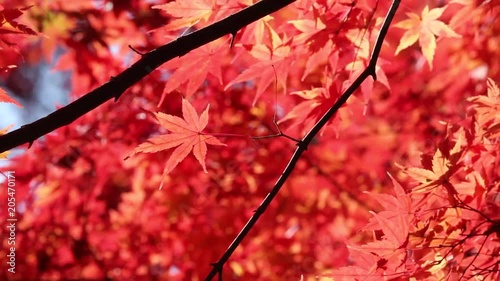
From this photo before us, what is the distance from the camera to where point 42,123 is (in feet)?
3.84

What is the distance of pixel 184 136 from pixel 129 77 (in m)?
0.21

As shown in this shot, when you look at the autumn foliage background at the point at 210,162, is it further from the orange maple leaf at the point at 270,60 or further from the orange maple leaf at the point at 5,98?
the orange maple leaf at the point at 5,98

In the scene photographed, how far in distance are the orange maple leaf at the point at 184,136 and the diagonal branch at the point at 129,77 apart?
0.12m

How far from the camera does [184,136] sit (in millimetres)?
1381

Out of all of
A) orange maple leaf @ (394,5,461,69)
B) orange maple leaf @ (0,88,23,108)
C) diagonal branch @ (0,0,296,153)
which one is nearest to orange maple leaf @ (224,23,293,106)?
diagonal branch @ (0,0,296,153)

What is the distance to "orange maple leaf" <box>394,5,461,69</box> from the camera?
5.75 feet

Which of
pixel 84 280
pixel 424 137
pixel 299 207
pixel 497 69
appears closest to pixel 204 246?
pixel 299 207

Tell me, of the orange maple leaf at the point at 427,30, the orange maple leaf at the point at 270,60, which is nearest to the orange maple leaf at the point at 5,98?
the orange maple leaf at the point at 270,60

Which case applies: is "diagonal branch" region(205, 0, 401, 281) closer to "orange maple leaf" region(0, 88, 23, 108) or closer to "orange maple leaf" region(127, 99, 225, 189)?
"orange maple leaf" region(127, 99, 225, 189)

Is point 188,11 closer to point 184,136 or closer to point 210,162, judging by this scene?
point 184,136

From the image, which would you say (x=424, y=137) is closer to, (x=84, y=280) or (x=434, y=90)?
(x=434, y=90)

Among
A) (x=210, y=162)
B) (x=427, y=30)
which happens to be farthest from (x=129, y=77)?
(x=210, y=162)

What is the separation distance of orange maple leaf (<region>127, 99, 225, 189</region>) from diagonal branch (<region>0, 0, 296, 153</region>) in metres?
0.12

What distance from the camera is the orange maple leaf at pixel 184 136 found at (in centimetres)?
135
